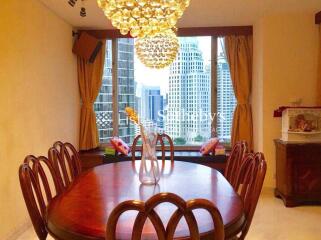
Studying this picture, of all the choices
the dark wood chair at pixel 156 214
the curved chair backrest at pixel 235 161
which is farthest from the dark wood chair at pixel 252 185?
the dark wood chair at pixel 156 214

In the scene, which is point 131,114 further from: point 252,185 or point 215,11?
point 215,11

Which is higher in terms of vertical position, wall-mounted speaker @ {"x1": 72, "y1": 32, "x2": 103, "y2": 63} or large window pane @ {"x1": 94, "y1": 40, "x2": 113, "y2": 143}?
wall-mounted speaker @ {"x1": 72, "y1": 32, "x2": 103, "y2": 63}

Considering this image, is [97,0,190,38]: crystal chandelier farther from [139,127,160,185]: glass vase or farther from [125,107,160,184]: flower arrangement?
[139,127,160,185]: glass vase

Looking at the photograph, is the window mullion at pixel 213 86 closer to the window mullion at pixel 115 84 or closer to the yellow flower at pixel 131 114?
the window mullion at pixel 115 84

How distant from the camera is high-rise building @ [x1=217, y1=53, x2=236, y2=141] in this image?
5254mm

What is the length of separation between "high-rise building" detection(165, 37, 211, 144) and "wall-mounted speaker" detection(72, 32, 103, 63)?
4.04 feet

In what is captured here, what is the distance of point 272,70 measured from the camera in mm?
4492

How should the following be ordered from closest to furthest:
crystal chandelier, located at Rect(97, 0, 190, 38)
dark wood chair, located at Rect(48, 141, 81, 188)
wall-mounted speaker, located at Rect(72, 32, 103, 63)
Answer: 1. crystal chandelier, located at Rect(97, 0, 190, 38)
2. dark wood chair, located at Rect(48, 141, 81, 188)
3. wall-mounted speaker, located at Rect(72, 32, 103, 63)

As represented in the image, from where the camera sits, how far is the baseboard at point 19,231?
3131 mm

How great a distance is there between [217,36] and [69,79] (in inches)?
90.0

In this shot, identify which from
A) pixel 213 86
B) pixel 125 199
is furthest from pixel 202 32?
pixel 125 199

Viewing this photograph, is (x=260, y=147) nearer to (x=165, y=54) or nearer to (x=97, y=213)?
(x=165, y=54)

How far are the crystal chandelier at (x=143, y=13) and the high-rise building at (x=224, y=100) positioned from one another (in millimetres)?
3115

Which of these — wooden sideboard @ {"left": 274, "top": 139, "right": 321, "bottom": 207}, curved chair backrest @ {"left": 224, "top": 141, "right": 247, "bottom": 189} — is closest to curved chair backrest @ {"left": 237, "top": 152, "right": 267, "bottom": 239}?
curved chair backrest @ {"left": 224, "top": 141, "right": 247, "bottom": 189}
